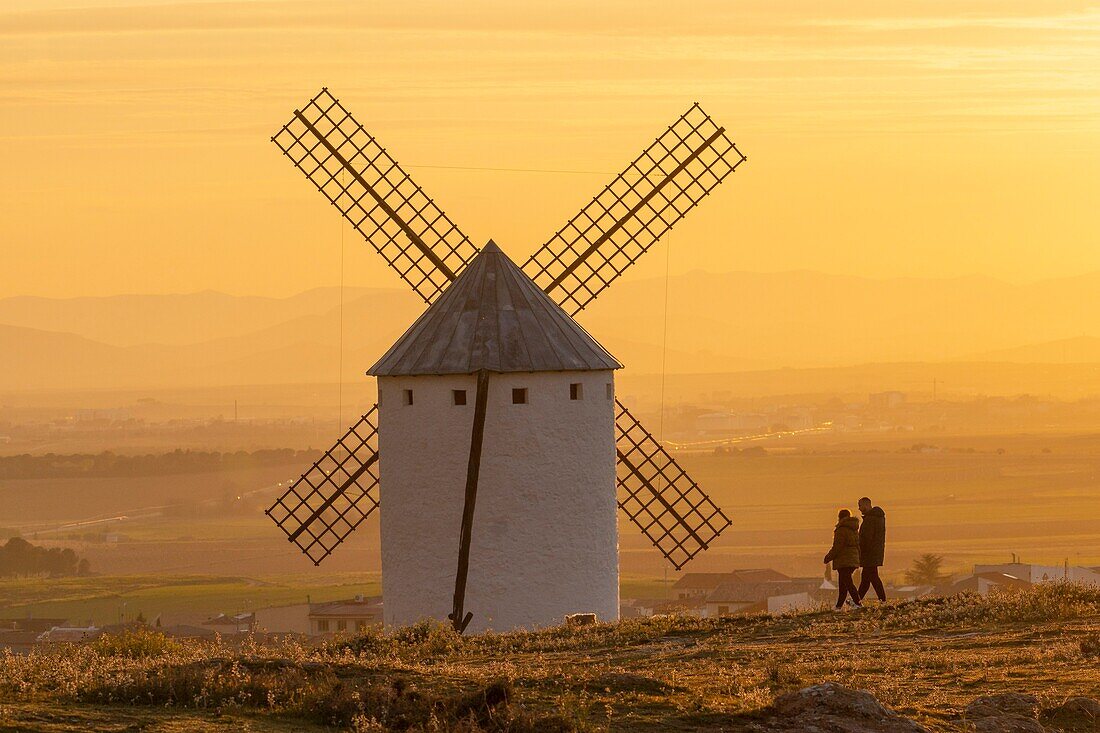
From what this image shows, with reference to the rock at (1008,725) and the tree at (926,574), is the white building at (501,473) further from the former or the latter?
the tree at (926,574)

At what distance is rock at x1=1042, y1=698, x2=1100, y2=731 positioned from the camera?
41.9 feet

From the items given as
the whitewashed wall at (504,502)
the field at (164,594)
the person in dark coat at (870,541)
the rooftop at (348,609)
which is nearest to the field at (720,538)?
the field at (164,594)

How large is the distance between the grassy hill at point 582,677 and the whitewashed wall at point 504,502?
4226 millimetres

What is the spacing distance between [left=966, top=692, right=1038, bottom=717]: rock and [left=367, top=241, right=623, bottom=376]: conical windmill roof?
1184 centimetres

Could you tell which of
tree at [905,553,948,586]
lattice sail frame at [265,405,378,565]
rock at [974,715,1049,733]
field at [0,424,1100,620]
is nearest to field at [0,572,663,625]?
field at [0,424,1100,620]

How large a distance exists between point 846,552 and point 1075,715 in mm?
9098

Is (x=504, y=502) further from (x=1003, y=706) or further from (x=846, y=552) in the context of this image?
(x=1003, y=706)

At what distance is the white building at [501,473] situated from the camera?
79.1 feet

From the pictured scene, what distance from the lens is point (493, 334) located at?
24.8 metres

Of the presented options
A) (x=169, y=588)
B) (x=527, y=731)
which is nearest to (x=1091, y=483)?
(x=169, y=588)

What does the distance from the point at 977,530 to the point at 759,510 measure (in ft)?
99.7

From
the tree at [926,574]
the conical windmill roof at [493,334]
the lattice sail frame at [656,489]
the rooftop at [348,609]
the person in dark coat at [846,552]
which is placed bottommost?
the rooftop at [348,609]

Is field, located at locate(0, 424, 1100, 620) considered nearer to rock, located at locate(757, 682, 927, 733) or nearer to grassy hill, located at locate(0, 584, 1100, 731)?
grassy hill, located at locate(0, 584, 1100, 731)

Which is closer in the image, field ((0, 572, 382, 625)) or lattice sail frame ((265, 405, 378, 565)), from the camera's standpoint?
lattice sail frame ((265, 405, 378, 565))
